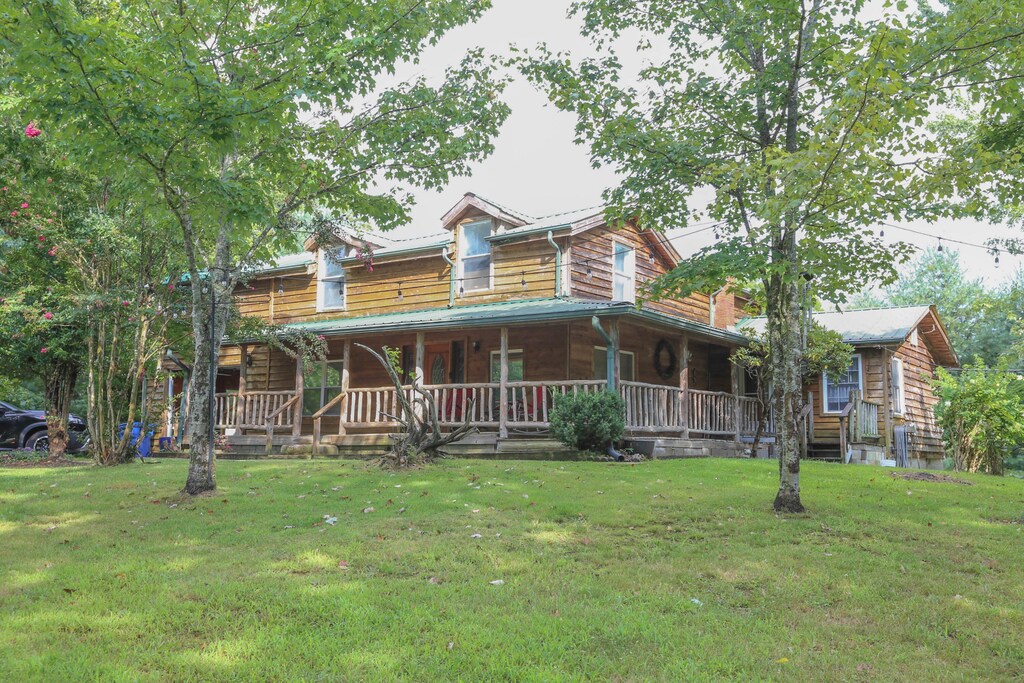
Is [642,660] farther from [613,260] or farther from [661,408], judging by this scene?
[613,260]

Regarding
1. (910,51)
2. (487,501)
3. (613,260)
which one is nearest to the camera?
(910,51)

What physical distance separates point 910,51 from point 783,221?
1985 millimetres

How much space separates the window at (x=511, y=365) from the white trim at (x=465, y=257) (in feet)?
5.73

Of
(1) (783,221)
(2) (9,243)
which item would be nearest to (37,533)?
(1) (783,221)

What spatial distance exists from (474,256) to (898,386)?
499 inches

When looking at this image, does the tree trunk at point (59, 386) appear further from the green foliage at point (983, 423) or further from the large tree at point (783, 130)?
the green foliage at point (983, 423)

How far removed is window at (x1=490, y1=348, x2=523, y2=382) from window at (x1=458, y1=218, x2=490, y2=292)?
1.82 meters

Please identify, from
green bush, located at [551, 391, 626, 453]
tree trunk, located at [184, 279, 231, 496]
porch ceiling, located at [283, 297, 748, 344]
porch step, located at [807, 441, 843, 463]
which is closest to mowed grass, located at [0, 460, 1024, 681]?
tree trunk, located at [184, 279, 231, 496]

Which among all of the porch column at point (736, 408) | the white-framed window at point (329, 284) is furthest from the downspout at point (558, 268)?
the white-framed window at point (329, 284)

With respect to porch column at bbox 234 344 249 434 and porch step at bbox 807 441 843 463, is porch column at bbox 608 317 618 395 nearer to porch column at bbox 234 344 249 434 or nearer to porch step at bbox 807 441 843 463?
porch step at bbox 807 441 843 463

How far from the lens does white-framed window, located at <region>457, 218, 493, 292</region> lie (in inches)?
735

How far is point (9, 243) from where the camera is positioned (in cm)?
1403

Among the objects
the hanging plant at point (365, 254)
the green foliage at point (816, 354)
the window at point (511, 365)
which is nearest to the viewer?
the hanging plant at point (365, 254)

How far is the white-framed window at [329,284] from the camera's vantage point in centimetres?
2081
